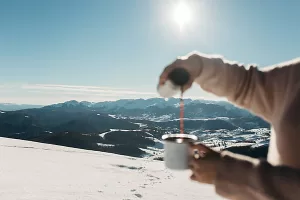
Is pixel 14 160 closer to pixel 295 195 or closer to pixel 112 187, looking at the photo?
pixel 112 187

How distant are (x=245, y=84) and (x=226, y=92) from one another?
4.9 inches

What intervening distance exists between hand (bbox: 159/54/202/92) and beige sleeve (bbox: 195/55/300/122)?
4 cm

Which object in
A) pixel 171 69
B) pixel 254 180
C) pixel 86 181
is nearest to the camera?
pixel 254 180

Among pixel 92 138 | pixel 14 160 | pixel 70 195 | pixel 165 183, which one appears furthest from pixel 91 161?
pixel 92 138

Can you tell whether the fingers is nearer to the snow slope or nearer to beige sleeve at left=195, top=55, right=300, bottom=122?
beige sleeve at left=195, top=55, right=300, bottom=122

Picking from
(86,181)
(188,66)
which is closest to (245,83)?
(188,66)

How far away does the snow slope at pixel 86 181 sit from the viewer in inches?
270

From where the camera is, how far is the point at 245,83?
5.84 feet

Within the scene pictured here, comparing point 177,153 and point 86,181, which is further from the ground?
point 177,153

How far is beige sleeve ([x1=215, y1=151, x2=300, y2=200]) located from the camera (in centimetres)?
125

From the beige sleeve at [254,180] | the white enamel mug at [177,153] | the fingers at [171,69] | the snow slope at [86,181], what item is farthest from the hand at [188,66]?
the snow slope at [86,181]

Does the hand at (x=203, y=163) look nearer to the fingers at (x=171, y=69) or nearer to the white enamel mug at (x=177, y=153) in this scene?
the white enamel mug at (x=177, y=153)

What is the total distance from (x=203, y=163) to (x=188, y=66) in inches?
20.9

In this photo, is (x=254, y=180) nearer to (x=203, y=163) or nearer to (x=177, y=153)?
(x=203, y=163)
